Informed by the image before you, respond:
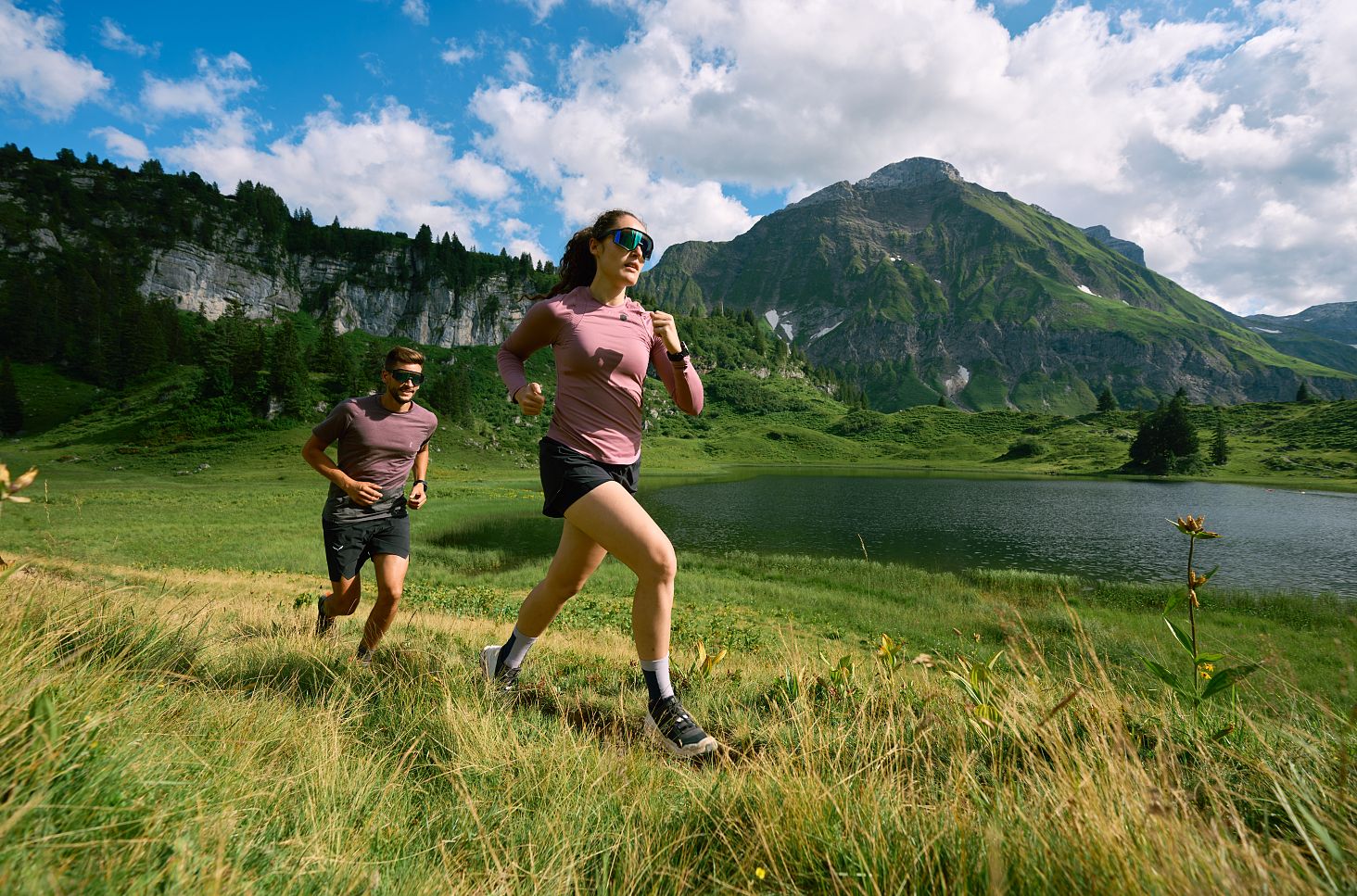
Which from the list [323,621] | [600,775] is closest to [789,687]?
[600,775]

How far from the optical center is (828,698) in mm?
3811

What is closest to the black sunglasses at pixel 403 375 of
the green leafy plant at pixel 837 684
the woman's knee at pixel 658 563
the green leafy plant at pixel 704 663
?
the woman's knee at pixel 658 563

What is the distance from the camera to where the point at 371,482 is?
5578 mm

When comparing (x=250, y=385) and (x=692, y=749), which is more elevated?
(x=692, y=749)

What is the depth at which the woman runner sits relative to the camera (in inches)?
137

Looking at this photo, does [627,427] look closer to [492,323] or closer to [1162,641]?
[1162,641]

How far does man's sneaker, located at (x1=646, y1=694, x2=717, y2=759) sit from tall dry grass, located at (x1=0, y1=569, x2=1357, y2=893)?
123mm

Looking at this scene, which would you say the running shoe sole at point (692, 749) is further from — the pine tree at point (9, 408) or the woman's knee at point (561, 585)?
the pine tree at point (9, 408)

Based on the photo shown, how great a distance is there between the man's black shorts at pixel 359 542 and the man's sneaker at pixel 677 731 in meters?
3.11

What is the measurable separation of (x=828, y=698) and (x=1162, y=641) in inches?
605

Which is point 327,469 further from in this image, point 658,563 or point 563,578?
point 658,563

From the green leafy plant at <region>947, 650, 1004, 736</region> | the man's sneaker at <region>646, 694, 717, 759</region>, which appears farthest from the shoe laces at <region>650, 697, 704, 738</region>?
the green leafy plant at <region>947, 650, 1004, 736</region>

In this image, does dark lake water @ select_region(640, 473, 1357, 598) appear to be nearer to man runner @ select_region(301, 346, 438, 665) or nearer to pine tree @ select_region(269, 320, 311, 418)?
man runner @ select_region(301, 346, 438, 665)

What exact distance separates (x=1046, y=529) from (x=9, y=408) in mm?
112791
